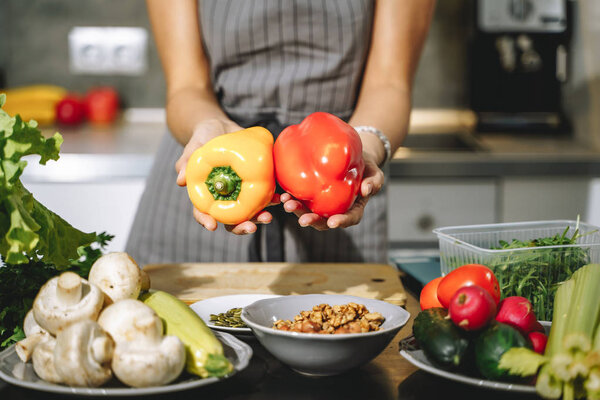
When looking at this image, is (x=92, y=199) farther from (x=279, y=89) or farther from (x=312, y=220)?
(x=312, y=220)

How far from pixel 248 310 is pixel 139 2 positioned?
6.75 feet

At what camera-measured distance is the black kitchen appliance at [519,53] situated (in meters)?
2.17

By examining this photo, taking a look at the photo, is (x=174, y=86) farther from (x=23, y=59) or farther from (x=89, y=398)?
(x=23, y=59)

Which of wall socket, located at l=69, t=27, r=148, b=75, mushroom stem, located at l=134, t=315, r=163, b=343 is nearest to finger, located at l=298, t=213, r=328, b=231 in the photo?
mushroom stem, located at l=134, t=315, r=163, b=343

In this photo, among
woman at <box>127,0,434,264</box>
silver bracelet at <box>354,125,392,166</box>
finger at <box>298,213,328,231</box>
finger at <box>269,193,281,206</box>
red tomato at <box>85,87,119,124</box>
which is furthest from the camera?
red tomato at <box>85,87,119,124</box>

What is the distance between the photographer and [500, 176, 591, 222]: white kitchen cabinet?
192 centimetres

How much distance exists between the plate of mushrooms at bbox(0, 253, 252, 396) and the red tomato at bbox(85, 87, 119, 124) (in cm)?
186

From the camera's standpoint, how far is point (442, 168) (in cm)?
190

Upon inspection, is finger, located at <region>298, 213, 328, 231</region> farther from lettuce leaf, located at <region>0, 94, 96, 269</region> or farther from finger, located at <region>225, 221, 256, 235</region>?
lettuce leaf, located at <region>0, 94, 96, 269</region>

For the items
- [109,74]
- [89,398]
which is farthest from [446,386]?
[109,74]

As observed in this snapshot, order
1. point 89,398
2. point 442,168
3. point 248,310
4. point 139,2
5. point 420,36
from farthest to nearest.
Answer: point 139,2, point 442,168, point 420,36, point 248,310, point 89,398

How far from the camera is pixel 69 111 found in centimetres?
240

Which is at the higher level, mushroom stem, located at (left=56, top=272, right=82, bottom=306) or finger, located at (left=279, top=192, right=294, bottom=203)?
finger, located at (left=279, top=192, right=294, bottom=203)

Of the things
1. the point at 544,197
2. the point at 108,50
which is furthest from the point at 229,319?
the point at 108,50
